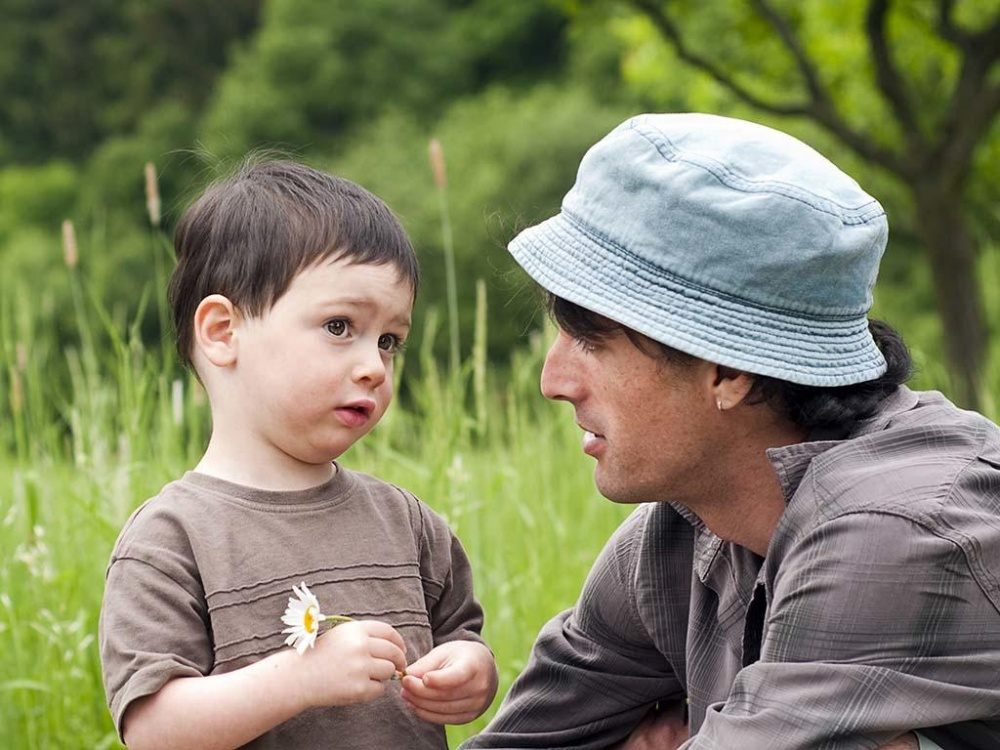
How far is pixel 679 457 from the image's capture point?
1997 millimetres

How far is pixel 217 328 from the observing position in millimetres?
1986

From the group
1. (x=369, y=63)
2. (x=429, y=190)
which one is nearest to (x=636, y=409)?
(x=429, y=190)

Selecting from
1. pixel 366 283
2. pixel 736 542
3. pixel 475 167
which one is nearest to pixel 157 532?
pixel 366 283

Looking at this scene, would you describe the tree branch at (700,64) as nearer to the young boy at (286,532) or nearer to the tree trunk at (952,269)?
the tree trunk at (952,269)

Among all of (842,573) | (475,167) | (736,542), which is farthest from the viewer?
(475,167)

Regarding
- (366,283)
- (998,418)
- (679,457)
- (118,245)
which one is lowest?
(118,245)

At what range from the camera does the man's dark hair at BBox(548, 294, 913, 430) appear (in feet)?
6.42

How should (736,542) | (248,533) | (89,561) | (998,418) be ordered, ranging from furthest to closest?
(998,418) < (89,561) < (736,542) < (248,533)

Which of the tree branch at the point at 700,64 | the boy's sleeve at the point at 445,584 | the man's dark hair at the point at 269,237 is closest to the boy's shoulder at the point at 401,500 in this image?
the boy's sleeve at the point at 445,584

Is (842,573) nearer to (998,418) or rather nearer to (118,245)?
(998,418)

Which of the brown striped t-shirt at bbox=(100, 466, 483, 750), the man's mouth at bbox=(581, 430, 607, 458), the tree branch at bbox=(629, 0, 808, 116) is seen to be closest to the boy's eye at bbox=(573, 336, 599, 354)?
the man's mouth at bbox=(581, 430, 607, 458)

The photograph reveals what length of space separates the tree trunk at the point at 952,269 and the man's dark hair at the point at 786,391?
9.06m

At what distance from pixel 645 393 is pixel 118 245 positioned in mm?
20820

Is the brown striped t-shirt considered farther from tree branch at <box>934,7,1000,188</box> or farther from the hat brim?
tree branch at <box>934,7,1000,188</box>
